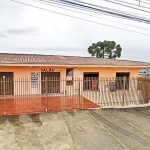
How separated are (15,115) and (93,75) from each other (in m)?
10.6

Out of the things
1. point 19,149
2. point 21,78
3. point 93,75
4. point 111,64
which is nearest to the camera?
point 19,149

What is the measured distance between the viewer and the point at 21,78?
14.6 m

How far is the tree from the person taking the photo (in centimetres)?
4659

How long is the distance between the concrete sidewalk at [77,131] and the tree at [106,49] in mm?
38863

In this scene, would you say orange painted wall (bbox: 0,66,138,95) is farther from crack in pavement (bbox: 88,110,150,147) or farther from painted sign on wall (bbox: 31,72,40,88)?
crack in pavement (bbox: 88,110,150,147)

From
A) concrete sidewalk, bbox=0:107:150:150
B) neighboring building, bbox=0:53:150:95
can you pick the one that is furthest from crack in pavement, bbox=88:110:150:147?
neighboring building, bbox=0:53:150:95

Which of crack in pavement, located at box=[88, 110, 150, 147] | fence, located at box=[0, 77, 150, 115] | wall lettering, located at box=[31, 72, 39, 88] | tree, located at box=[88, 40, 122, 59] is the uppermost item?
tree, located at box=[88, 40, 122, 59]

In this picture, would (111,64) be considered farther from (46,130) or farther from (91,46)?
(91,46)

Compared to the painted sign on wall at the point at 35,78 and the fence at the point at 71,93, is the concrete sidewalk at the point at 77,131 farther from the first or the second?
the painted sign on wall at the point at 35,78

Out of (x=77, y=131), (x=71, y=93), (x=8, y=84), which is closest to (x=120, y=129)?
(x=77, y=131)

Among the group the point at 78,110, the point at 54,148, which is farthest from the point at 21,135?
the point at 78,110

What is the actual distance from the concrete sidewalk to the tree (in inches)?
1530

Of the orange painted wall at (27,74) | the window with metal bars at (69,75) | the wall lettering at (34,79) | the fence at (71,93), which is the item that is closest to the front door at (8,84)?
the fence at (71,93)

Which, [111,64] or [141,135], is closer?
[141,135]
